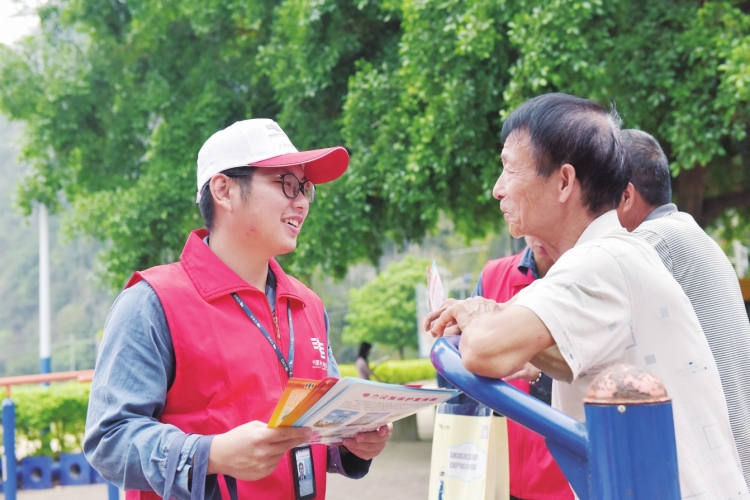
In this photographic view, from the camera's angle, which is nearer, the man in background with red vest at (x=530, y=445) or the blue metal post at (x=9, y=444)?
the man in background with red vest at (x=530, y=445)

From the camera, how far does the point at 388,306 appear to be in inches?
1213

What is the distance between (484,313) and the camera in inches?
66.0

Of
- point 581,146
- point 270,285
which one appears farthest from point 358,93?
point 581,146

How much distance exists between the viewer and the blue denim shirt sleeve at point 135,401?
1.81m

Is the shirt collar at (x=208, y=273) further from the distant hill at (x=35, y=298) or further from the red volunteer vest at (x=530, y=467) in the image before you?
the distant hill at (x=35, y=298)

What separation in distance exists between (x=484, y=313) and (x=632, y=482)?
53 centimetres

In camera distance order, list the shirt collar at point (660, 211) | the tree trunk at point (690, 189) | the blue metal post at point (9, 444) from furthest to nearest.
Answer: the tree trunk at point (690, 189) → the blue metal post at point (9, 444) → the shirt collar at point (660, 211)

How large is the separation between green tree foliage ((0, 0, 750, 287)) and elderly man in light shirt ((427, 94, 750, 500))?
16.5 ft

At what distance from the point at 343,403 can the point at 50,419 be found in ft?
30.1

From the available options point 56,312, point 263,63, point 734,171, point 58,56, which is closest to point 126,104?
point 58,56

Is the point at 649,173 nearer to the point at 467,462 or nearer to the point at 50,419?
the point at 467,462

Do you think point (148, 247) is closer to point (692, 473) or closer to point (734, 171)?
point (734, 171)

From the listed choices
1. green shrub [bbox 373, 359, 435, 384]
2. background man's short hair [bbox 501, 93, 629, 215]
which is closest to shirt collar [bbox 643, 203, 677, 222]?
background man's short hair [bbox 501, 93, 629, 215]

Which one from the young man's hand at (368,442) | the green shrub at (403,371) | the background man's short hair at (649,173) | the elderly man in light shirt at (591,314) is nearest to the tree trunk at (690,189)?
the background man's short hair at (649,173)
